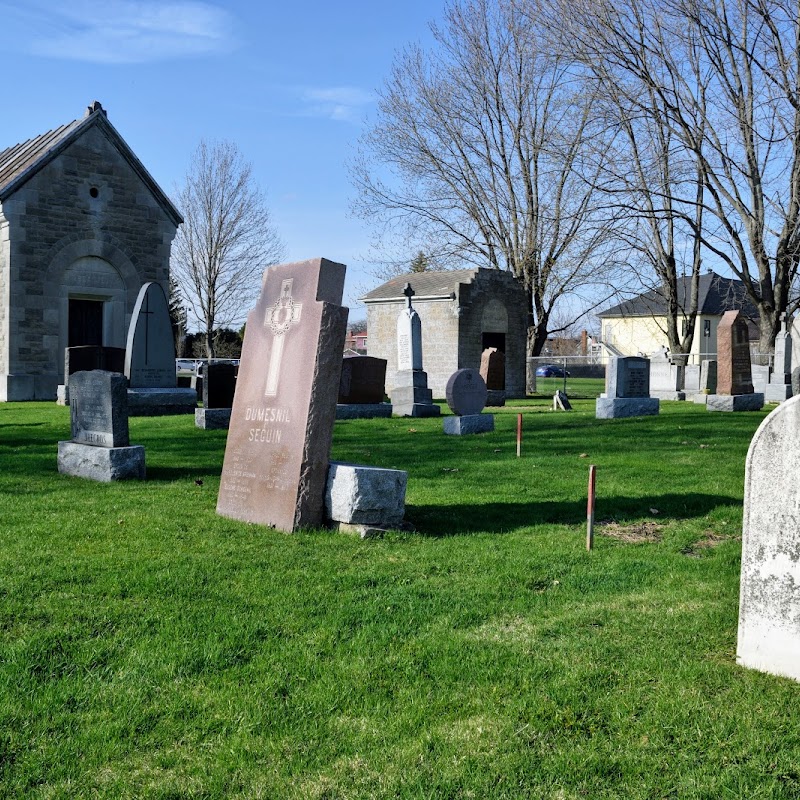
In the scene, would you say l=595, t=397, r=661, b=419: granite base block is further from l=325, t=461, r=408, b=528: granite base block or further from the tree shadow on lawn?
l=325, t=461, r=408, b=528: granite base block

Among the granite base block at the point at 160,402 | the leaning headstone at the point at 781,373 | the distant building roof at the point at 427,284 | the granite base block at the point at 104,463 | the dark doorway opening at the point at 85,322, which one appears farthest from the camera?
the distant building roof at the point at 427,284

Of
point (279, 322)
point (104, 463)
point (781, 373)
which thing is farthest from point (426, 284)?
point (279, 322)

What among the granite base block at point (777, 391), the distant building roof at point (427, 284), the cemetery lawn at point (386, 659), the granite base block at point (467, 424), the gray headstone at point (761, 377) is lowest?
the cemetery lawn at point (386, 659)

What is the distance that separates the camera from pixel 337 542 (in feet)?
19.3

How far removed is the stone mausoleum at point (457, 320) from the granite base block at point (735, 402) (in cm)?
1089

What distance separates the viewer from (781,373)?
22828 mm

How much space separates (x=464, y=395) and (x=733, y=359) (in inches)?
296

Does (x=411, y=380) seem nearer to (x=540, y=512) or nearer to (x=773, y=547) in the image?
(x=540, y=512)

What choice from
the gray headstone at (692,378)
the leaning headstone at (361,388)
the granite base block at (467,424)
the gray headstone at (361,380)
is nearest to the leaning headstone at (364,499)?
the granite base block at (467,424)

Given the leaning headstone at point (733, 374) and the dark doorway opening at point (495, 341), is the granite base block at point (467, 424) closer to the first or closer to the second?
the leaning headstone at point (733, 374)

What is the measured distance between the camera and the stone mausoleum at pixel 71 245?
67.7 ft

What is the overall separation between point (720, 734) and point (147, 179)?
22.3m

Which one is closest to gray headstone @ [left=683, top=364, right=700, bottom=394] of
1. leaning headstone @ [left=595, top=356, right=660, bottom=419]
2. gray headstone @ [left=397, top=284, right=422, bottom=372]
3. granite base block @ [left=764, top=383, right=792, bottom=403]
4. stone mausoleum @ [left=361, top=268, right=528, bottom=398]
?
granite base block @ [left=764, top=383, right=792, bottom=403]

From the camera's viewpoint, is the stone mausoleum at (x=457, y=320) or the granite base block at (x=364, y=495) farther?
the stone mausoleum at (x=457, y=320)
